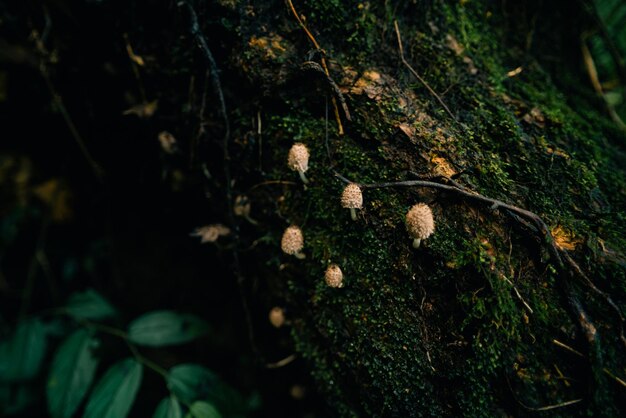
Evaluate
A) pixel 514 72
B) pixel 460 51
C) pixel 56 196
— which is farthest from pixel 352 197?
pixel 56 196

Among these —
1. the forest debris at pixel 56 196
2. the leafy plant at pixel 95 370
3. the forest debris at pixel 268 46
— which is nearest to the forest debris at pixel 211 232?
the leafy plant at pixel 95 370

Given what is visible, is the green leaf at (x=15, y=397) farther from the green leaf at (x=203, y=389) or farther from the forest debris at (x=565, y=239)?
the forest debris at (x=565, y=239)

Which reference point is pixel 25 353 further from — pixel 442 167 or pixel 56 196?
pixel 442 167

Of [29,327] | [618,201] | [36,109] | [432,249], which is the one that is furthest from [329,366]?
[36,109]

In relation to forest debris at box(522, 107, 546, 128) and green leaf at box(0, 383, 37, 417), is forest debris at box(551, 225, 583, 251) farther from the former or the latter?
green leaf at box(0, 383, 37, 417)

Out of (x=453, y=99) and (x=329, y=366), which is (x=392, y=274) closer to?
(x=329, y=366)

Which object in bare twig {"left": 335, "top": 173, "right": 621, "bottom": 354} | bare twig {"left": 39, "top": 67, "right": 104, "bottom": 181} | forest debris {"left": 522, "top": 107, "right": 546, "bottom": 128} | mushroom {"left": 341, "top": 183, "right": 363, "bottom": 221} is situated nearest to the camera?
bare twig {"left": 335, "top": 173, "right": 621, "bottom": 354}

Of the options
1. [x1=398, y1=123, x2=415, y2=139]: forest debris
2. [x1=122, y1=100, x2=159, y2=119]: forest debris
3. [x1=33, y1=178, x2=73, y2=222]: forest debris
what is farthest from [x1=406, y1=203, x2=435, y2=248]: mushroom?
[x1=33, y1=178, x2=73, y2=222]: forest debris
